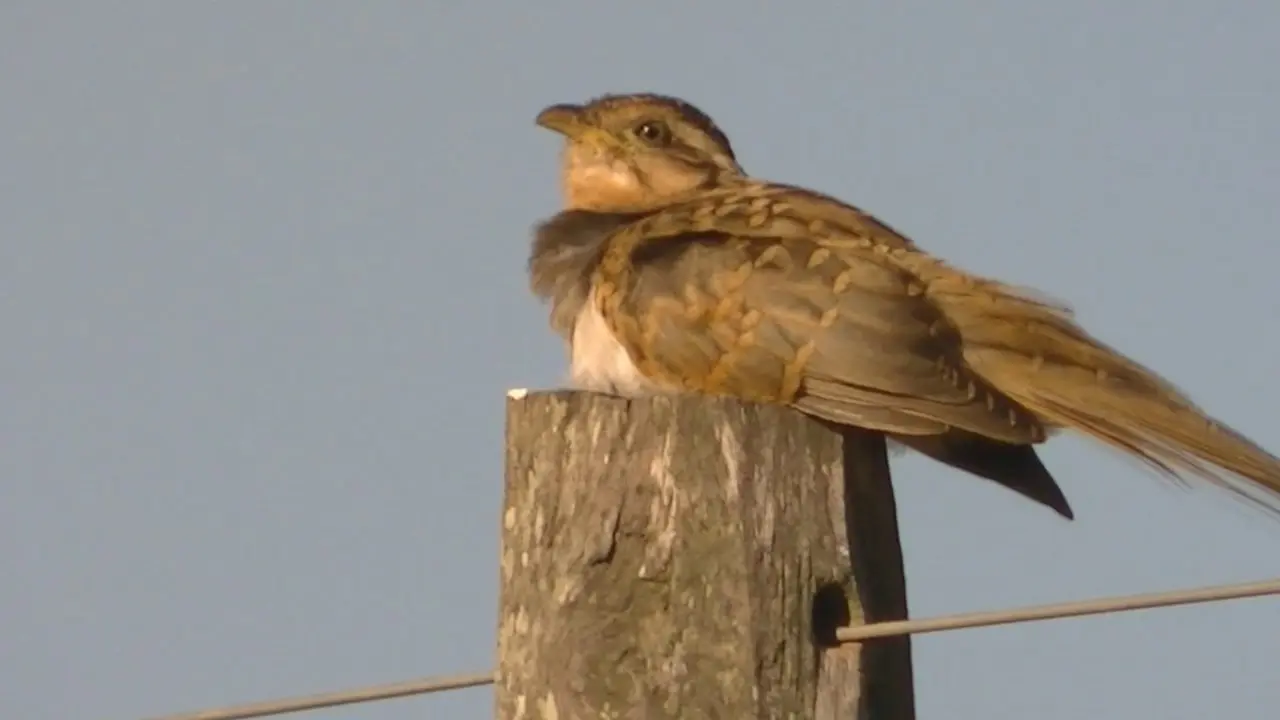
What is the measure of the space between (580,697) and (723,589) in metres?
0.31

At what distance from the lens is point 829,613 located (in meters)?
3.62

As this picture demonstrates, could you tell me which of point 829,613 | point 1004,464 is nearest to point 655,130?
point 1004,464

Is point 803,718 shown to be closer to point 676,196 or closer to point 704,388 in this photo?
point 704,388

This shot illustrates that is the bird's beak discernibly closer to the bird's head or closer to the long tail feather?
the bird's head

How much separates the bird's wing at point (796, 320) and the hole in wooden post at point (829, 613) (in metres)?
0.89

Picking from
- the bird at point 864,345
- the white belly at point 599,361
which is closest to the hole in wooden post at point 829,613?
the bird at point 864,345

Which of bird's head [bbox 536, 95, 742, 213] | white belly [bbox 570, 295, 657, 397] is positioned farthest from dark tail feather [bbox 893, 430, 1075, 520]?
bird's head [bbox 536, 95, 742, 213]

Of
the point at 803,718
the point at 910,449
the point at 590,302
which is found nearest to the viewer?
the point at 803,718

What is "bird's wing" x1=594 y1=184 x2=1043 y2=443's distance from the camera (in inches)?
189

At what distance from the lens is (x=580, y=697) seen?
3.49 metres

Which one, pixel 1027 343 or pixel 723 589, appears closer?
pixel 723 589

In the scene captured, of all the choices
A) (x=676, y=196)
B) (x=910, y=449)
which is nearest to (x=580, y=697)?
(x=910, y=449)

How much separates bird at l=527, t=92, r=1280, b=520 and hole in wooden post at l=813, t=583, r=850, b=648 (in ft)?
2.43

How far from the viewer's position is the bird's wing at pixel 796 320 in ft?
15.8
